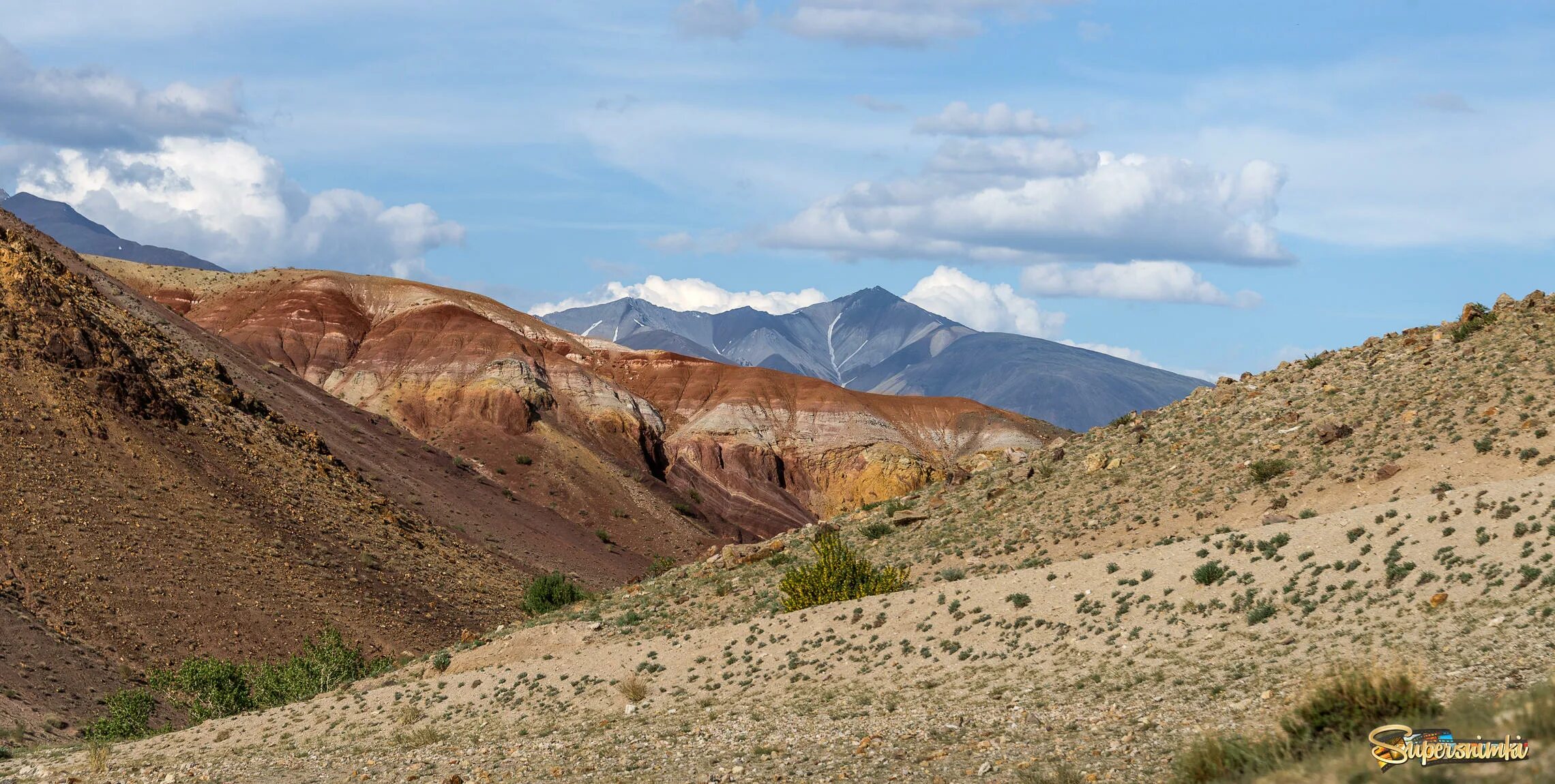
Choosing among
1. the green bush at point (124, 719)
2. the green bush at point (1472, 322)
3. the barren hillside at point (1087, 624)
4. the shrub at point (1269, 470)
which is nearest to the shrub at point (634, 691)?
the barren hillside at point (1087, 624)

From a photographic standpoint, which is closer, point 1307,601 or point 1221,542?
point 1307,601

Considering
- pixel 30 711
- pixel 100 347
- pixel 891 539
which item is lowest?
pixel 30 711

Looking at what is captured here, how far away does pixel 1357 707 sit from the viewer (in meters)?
10.3

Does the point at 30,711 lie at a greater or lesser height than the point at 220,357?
lesser

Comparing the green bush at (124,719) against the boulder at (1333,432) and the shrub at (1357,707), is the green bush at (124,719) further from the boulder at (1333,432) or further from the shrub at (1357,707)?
the boulder at (1333,432)

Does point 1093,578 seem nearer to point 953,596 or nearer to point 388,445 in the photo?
point 953,596

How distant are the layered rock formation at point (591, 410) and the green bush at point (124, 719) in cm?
5152

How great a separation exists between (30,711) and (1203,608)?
30.6m

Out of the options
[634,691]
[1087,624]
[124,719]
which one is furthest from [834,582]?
[124,719]

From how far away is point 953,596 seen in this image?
24406 mm

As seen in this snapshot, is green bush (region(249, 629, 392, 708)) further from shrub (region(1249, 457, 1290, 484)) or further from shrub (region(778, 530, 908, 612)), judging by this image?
shrub (region(1249, 457, 1290, 484))

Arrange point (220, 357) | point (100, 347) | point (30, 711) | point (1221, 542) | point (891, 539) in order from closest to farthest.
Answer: point (1221, 542) → point (30, 711) → point (891, 539) → point (100, 347) → point (220, 357)

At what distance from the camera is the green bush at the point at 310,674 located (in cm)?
3278

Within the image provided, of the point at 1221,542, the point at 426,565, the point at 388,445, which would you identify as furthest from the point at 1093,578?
the point at 388,445
